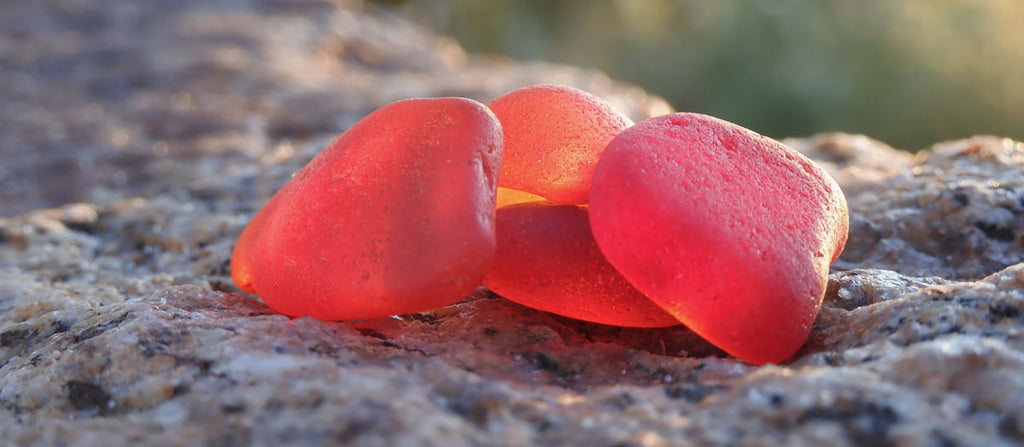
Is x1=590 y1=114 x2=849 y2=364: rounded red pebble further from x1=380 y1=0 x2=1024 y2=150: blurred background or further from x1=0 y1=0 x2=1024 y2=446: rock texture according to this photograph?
x1=380 y1=0 x2=1024 y2=150: blurred background

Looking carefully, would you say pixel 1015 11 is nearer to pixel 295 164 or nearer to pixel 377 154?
pixel 295 164

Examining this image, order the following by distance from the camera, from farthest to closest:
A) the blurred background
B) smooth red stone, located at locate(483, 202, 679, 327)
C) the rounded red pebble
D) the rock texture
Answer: the blurred background < smooth red stone, located at locate(483, 202, 679, 327) < the rounded red pebble < the rock texture

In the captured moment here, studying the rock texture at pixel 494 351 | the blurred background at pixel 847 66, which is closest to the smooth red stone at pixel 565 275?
the rock texture at pixel 494 351

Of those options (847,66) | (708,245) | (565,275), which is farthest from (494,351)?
(847,66)

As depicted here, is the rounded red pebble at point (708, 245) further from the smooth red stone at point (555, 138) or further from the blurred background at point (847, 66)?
the blurred background at point (847, 66)

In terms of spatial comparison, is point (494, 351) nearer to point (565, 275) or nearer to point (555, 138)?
point (565, 275)

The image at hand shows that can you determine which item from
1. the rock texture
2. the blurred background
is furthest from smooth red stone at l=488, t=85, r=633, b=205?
the blurred background
